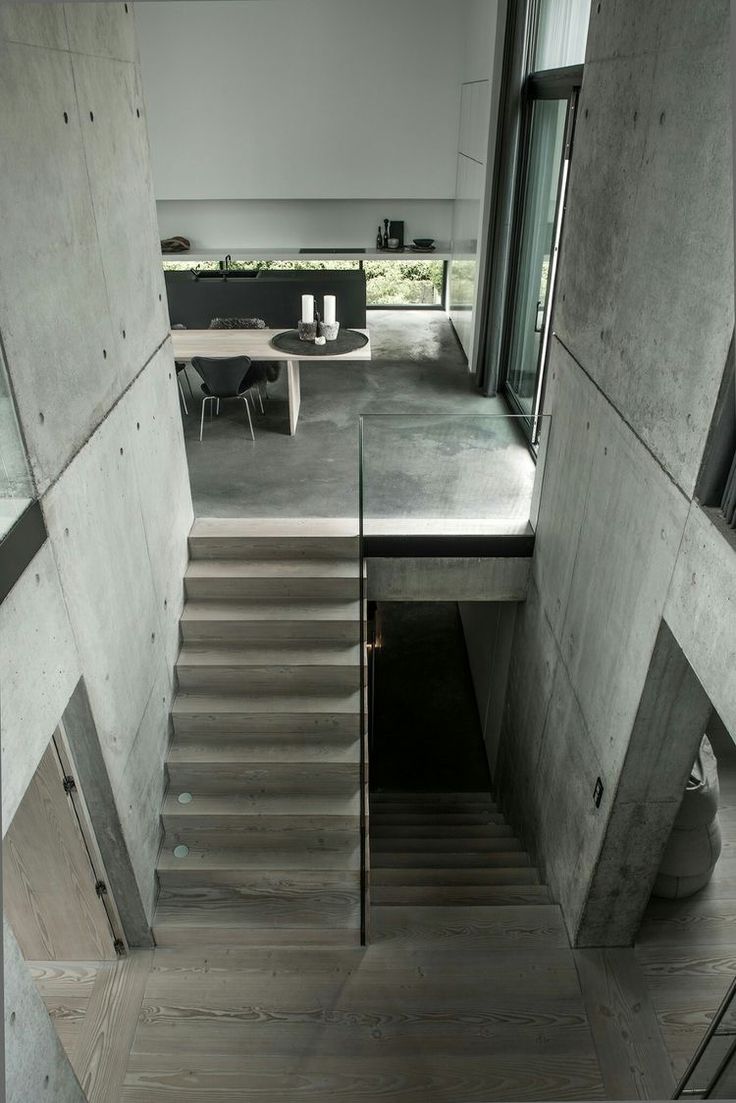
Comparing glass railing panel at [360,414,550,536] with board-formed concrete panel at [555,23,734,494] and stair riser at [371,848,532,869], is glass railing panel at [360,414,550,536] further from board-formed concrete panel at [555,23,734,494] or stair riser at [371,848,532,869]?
stair riser at [371,848,532,869]

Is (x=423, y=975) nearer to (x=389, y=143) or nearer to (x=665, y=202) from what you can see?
(x=665, y=202)

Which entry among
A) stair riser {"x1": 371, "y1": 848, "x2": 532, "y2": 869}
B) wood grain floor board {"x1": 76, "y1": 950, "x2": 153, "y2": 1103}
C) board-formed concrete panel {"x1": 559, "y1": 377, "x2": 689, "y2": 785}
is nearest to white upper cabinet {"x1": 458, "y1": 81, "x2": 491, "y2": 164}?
board-formed concrete panel {"x1": 559, "y1": 377, "x2": 689, "y2": 785}

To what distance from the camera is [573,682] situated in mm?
4629

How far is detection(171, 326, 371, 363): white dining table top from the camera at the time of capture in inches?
267

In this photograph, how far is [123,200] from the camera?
4207mm

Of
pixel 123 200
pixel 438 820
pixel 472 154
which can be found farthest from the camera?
pixel 472 154

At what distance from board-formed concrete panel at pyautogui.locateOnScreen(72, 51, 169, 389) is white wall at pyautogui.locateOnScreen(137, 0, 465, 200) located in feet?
19.8

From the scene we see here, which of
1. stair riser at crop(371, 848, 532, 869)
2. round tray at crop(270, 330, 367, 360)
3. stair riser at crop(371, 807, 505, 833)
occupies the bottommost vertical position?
stair riser at crop(371, 807, 505, 833)

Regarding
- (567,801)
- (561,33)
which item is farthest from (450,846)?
(561,33)

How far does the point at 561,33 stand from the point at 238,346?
3.58m

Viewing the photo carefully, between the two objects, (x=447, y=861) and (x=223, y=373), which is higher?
(x=223, y=373)

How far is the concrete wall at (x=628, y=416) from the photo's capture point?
112 inches

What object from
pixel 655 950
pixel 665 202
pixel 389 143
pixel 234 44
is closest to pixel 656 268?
pixel 665 202

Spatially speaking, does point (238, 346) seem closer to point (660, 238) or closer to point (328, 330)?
point (328, 330)
